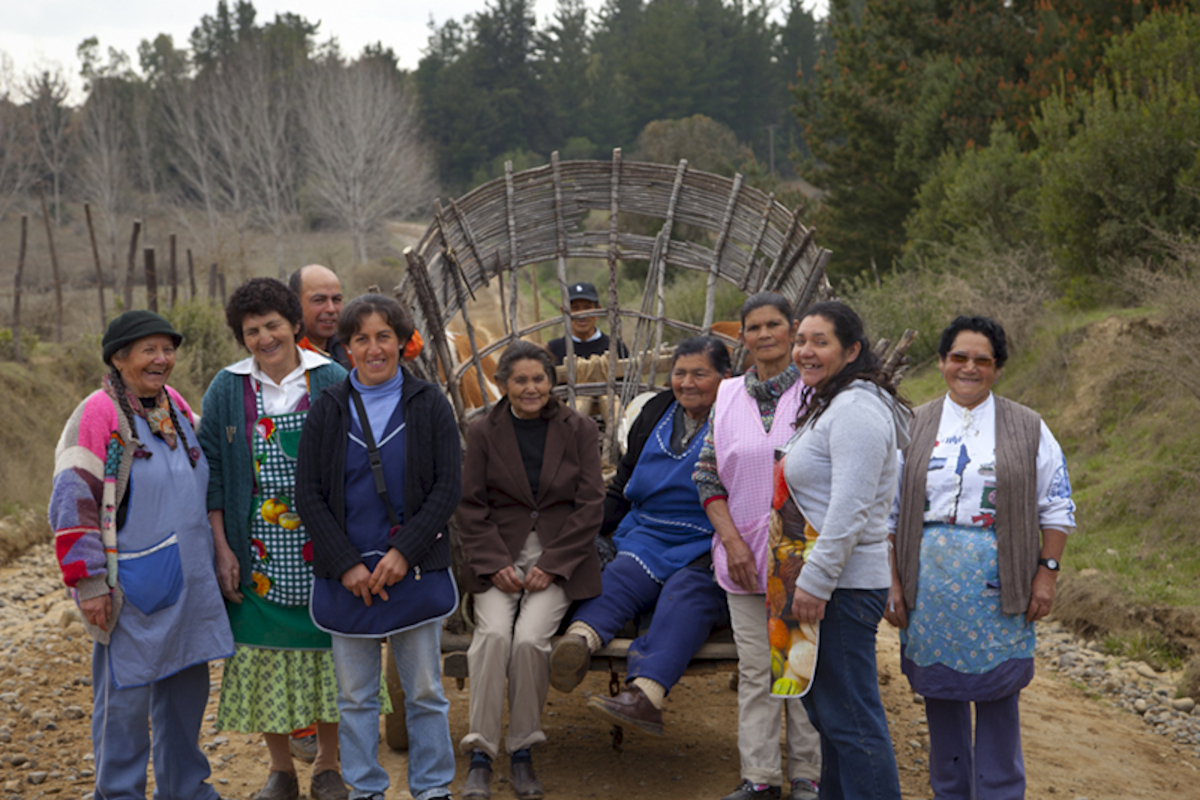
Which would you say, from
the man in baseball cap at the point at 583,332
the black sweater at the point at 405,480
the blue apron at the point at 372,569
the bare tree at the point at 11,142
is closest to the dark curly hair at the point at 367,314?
the black sweater at the point at 405,480

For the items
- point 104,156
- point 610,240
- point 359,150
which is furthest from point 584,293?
point 104,156

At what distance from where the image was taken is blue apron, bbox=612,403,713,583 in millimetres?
3822

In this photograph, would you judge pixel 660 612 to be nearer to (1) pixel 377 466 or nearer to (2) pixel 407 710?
(2) pixel 407 710

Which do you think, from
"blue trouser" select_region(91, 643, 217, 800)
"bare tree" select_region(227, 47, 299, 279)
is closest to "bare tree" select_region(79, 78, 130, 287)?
"bare tree" select_region(227, 47, 299, 279)

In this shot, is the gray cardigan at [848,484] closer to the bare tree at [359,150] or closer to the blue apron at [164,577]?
the blue apron at [164,577]

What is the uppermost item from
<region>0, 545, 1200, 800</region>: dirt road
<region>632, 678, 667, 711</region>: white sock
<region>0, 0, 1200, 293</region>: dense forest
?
<region>0, 0, 1200, 293</region>: dense forest

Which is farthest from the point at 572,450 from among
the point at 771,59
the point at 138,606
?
the point at 771,59

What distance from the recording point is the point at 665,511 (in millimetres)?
3939

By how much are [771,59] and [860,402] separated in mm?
47690

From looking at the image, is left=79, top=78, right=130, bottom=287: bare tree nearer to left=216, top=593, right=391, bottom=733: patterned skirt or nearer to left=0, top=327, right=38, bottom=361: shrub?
left=0, top=327, right=38, bottom=361: shrub

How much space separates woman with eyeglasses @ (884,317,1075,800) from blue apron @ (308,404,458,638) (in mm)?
1503

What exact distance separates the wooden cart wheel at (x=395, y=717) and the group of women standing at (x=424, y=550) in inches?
15.1

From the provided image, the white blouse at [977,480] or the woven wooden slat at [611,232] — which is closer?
the white blouse at [977,480]

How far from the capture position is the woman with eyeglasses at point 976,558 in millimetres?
3010
